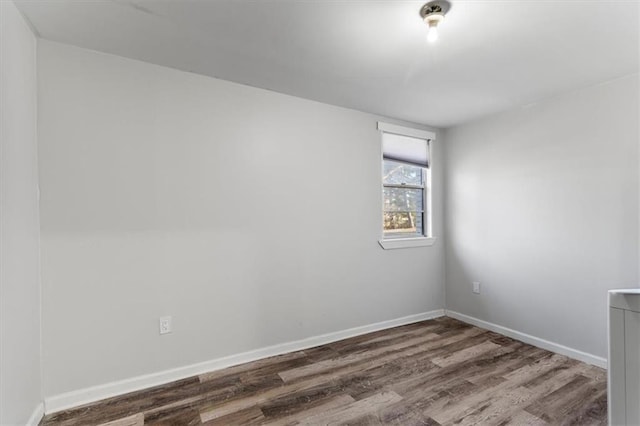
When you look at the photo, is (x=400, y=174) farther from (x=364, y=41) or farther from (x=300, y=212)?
(x=364, y=41)

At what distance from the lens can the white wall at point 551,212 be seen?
7.87 feet

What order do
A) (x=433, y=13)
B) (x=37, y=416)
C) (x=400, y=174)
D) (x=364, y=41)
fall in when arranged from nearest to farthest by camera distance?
(x=433, y=13)
(x=37, y=416)
(x=364, y=41)
(x=400, y=174)

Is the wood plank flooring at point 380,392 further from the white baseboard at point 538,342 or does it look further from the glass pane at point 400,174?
the glass pane at point 400,174

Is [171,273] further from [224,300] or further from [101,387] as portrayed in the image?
[101,387]

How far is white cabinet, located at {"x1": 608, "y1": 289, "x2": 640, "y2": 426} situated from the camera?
141cm

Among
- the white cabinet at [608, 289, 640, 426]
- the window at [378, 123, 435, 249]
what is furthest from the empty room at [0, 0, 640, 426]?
the window at [378, 123, 435, 249]

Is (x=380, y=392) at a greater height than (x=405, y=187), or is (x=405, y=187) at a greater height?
(x=405, y=187)

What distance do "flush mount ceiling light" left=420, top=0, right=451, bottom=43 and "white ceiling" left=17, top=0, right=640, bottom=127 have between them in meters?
0.04

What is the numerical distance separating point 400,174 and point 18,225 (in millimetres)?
3267

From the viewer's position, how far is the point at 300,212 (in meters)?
Answer: 2.82

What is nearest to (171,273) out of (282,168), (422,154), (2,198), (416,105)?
(2,198)

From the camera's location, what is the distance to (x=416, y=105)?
3.02 metres

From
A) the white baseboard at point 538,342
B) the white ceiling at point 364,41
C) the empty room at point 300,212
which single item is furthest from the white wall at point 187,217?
the white baseboard at point 538,342

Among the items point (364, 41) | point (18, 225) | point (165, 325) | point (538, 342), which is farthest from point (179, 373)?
point (538, 342)
